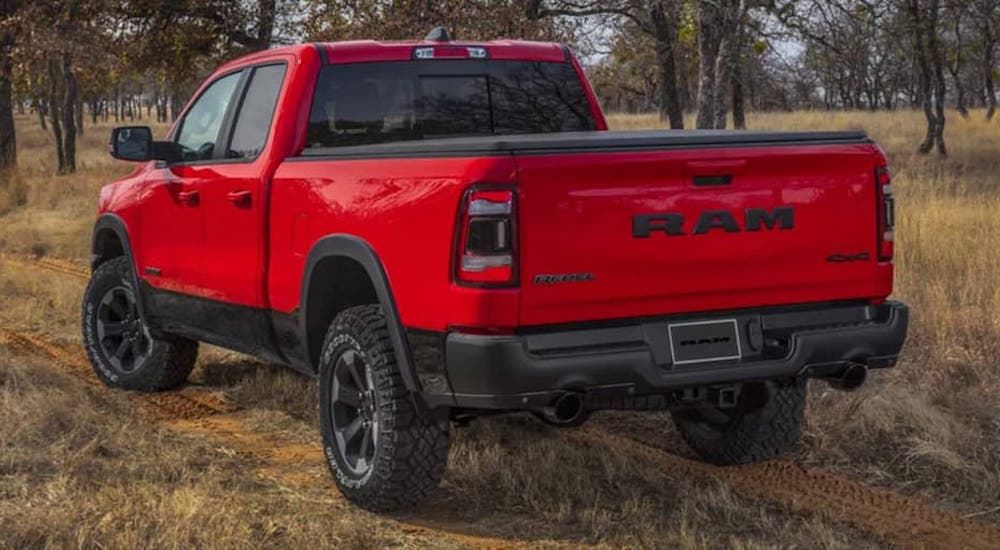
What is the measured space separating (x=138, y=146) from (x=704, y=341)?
11.2 feet

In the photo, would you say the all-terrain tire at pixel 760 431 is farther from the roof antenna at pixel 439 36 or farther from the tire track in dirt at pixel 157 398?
the tire track in dirt at pixel 157 398

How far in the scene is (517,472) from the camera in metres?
5.11

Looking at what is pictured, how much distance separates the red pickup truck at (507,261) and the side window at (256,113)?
2 centimetres

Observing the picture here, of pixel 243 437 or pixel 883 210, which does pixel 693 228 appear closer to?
pixel 883 210

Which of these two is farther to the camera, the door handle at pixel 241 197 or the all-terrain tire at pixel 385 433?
the door handle at pixel 241 197

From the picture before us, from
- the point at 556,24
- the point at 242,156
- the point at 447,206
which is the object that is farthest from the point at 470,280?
the point at 556,24

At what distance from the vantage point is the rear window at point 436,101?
5531 millimetres

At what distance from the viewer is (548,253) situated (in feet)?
12.9

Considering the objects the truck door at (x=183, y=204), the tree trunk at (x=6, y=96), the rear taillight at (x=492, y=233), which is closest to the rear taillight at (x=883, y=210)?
the rear taillight at (x=492, y=233)

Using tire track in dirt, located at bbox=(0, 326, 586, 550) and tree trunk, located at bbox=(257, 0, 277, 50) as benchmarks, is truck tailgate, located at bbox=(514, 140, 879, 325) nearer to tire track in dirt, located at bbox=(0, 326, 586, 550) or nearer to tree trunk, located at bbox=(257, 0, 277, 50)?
tire track in dirt, located at bbox=(0, 326, 586, 550)

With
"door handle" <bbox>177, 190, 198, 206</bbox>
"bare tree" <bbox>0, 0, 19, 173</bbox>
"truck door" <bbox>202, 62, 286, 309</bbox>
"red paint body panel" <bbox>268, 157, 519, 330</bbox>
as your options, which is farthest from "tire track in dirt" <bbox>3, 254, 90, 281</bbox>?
"bare tree" <bbox>0, 0, 19, 173</bbox>

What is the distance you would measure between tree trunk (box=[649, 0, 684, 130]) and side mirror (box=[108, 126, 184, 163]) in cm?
773

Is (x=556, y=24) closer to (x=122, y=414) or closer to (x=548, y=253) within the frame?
(x=122, y=414)

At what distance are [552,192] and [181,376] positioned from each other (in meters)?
3.77
